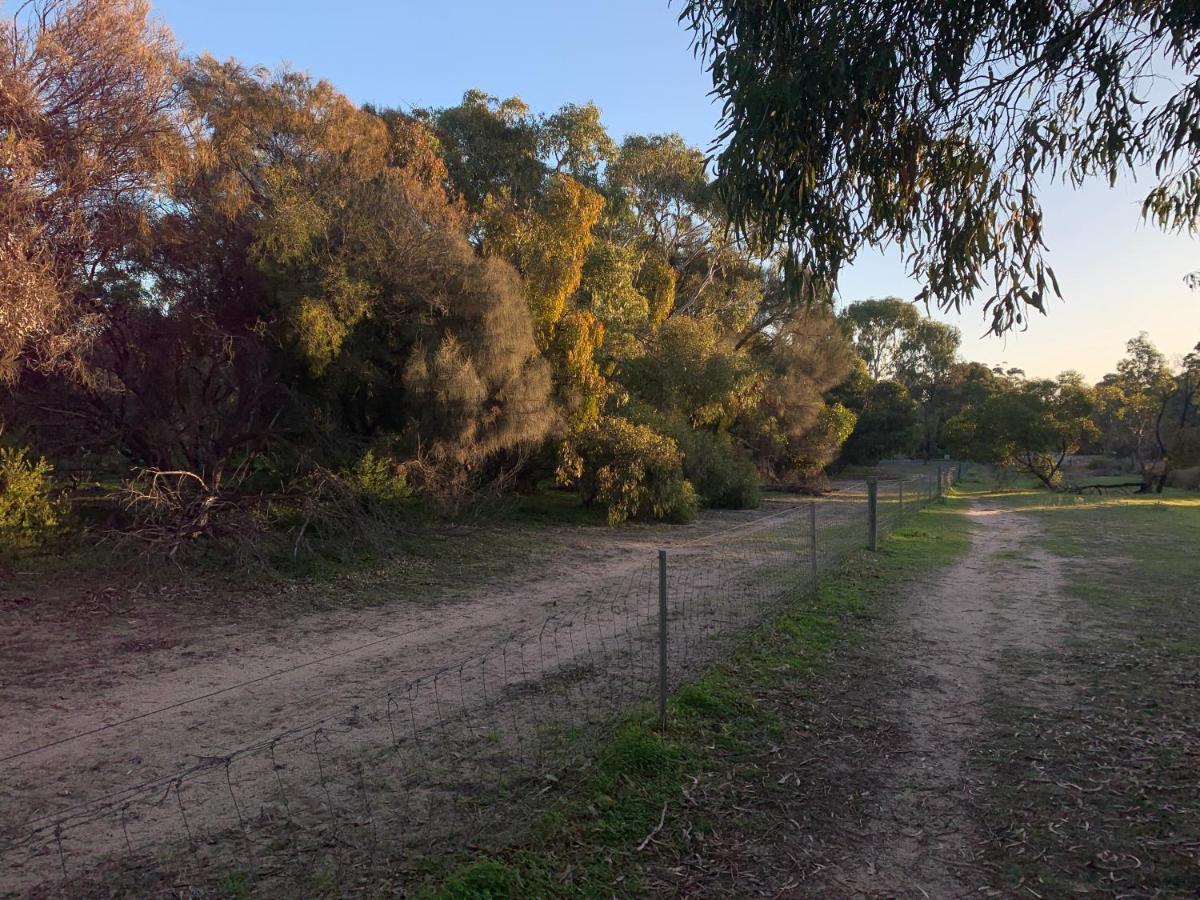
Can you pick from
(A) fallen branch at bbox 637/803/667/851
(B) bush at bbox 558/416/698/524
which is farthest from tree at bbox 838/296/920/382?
(A) fallen branch at bbox 637/803/667/851

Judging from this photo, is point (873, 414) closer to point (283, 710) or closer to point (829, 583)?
point (829, 583)

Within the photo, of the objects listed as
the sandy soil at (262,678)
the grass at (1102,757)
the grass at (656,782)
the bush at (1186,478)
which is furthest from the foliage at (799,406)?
the grass at (656,782)

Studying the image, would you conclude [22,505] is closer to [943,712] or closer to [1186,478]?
[943,712]

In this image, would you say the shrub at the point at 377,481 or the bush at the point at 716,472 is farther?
the bush at the point at 716,472

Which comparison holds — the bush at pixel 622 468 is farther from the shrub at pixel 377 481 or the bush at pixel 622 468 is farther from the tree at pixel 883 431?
the tree at pixel 883 431

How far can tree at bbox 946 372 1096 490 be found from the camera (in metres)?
40.7

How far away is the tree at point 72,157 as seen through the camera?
9375mm

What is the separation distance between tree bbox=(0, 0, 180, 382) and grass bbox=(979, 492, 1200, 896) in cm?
1047

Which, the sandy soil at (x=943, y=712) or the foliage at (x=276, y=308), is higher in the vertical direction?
the foliage at (x=276, y=308)

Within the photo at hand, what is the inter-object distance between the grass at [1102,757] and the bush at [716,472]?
13274mm

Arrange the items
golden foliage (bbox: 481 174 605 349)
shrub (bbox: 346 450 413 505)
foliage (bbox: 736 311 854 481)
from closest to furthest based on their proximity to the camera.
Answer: shrub (bbox: 346 450 413 505), golden foliage (bbox: 481 174 605 349), foliage (bbox: 736 311 854 481)

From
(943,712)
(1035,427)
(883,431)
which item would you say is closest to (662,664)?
(943,712)

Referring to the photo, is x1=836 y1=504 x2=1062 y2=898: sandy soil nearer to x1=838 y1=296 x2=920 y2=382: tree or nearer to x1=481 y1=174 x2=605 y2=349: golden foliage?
x1=481 y1=174 x2=605 y2=349: golden foliage

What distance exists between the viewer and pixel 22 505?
11.1 m
